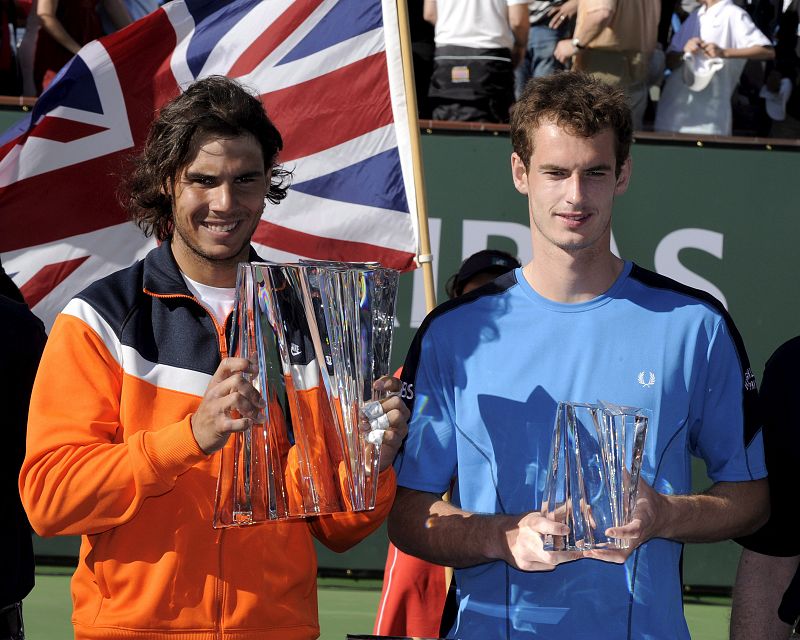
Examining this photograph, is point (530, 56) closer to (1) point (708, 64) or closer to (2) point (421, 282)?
(1) point (708, 64)

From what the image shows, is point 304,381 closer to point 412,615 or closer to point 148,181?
point 148,181

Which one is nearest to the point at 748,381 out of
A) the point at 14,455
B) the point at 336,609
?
the point at 14,455

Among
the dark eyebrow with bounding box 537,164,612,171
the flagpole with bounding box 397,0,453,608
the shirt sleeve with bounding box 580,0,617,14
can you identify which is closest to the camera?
the dark eyebrow with bounding box 537,164,612,171

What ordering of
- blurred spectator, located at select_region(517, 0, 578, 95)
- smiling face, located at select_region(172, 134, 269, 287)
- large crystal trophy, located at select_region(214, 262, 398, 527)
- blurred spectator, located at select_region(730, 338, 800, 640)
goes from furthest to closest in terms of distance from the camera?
blurred spectator, located at select_region(517, 0, 578, 95) → blurred spectator, located at select_region(730, 338, 800, 640) → smiling face, located at select_region(172, 134, 269, 287) → large crystal trophy, located at select_region(214, 262, 398, 527)

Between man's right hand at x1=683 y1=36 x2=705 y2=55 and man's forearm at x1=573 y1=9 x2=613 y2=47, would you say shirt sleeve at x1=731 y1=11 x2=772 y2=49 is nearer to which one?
man's right hand at x1=683 y1=36 x2=705 y2=55

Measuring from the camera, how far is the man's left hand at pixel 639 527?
92.9 inches

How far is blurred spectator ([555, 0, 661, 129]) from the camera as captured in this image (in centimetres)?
700

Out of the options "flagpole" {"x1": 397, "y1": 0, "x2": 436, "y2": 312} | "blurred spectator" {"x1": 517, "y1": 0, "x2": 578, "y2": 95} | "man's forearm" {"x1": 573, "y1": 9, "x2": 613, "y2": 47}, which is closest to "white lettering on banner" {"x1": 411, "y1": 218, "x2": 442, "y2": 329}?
"blurred spectator" {"x1": 517, "y1": 0, "x2": 578, "y2": 95}

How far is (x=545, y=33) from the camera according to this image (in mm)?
7434

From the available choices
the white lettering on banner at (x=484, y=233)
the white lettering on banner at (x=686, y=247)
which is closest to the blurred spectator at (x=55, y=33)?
the white lettering on banner at (x=484, y=233)

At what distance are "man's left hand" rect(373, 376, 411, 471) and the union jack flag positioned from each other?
2.22 m

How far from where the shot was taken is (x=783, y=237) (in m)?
6.57

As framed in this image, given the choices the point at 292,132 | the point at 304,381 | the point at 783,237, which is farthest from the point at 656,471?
the point at 783,237

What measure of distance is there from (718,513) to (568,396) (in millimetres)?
399
